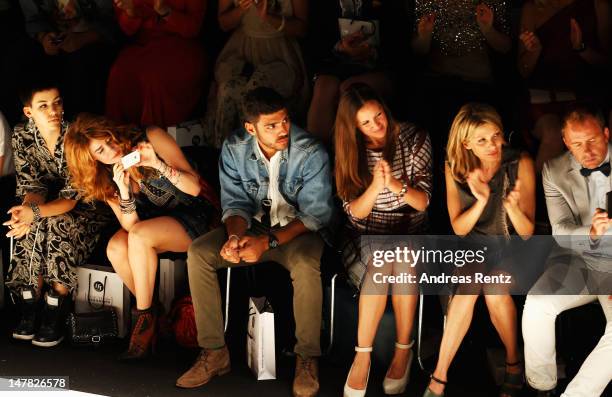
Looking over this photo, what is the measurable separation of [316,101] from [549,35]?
3.63 feet

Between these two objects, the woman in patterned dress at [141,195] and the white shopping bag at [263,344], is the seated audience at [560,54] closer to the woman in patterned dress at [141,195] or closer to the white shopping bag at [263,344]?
the white shopping bag at [263,344]

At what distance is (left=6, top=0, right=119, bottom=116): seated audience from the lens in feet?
16.6

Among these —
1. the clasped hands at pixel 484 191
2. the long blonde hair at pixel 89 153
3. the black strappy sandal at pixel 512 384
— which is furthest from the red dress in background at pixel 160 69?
the black strappy sandal at pixel 512 384

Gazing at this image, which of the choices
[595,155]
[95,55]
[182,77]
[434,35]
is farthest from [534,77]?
[95,55]

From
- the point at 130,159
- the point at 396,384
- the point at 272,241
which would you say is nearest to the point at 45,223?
the point at 130,159

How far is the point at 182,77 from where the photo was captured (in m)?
4.88

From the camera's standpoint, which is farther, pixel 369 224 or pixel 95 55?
pixel 95 55

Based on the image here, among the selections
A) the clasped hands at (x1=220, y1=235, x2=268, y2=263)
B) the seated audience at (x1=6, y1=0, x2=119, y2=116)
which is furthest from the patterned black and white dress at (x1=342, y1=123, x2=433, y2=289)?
the seated audience at (x1=6, y1=0, x2=119, y2=116)

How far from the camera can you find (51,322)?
4.54 metres

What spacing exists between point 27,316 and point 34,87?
1.09 m

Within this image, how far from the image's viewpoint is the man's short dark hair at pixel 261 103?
402 cm

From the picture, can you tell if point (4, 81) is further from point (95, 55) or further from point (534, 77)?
point (534, 77)

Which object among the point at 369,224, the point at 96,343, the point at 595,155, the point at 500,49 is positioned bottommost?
the point at 96,343

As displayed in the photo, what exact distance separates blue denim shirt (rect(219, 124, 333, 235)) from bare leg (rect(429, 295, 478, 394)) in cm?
67
